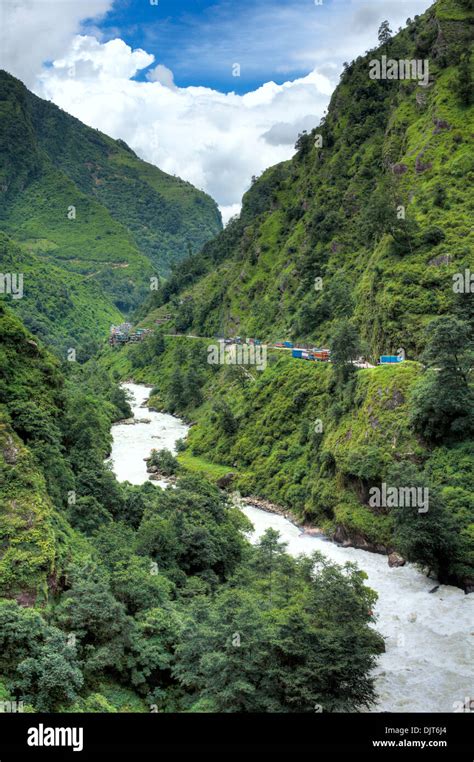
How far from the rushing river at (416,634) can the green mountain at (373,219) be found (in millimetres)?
23328

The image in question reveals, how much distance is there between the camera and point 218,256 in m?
179

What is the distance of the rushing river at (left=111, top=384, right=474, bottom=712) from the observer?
29031 millimetres

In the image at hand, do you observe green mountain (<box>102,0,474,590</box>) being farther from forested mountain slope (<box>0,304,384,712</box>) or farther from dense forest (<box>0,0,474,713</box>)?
forested mountain slope (<box>0,304,384,712</box>)

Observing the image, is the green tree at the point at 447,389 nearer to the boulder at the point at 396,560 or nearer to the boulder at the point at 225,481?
the boulder at the point at 396,560

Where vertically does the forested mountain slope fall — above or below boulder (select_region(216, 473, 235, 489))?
above

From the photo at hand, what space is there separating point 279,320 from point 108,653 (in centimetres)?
8136

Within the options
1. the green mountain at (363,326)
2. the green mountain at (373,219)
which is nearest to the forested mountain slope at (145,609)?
the green mountain at (363,326)

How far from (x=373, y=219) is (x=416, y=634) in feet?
161

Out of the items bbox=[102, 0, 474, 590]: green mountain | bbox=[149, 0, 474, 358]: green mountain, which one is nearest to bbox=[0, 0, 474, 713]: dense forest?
bbox=[102, 0, 474, 590]: green mountain

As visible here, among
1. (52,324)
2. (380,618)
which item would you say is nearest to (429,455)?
(380,618)

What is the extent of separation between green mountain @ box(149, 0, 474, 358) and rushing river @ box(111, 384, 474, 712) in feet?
76.5

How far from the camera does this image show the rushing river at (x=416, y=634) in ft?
95.2

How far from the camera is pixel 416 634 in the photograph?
35.0 metres

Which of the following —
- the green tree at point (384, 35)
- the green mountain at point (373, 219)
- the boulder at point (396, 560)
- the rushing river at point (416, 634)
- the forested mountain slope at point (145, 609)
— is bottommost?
the rushing river at point (416, 634)
